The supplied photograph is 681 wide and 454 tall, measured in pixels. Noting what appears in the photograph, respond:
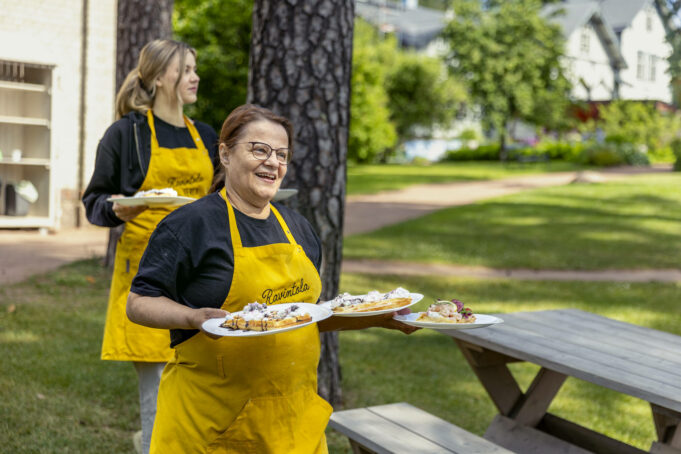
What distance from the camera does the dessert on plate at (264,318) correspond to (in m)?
2.16

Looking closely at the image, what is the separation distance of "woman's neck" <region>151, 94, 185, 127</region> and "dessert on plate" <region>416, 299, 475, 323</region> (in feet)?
5.93

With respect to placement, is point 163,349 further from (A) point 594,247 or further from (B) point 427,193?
(B) point 427,193

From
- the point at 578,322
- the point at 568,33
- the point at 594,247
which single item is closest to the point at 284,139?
the point at 578,322

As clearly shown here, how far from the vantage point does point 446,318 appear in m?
2.66

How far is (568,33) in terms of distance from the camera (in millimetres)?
50688

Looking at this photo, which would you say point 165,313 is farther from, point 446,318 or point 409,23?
point 409,23

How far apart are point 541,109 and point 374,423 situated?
38227 millimetres

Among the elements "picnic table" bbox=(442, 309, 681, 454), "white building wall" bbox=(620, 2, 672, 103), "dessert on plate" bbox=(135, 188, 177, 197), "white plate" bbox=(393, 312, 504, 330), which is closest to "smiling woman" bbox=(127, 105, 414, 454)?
"white plate" bbox=(393, 312, 504, 330)

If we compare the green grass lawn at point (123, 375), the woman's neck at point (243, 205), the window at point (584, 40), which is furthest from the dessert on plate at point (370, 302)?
the window at point (584, 40)

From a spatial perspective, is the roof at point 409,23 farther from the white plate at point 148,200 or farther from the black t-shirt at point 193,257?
the black t-shirt at point 193,257

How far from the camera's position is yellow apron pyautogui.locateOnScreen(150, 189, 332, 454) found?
2.45 m

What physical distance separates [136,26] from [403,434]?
7.32 m

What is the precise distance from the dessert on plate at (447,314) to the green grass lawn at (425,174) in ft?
66.2

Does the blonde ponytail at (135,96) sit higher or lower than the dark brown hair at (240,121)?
higher
